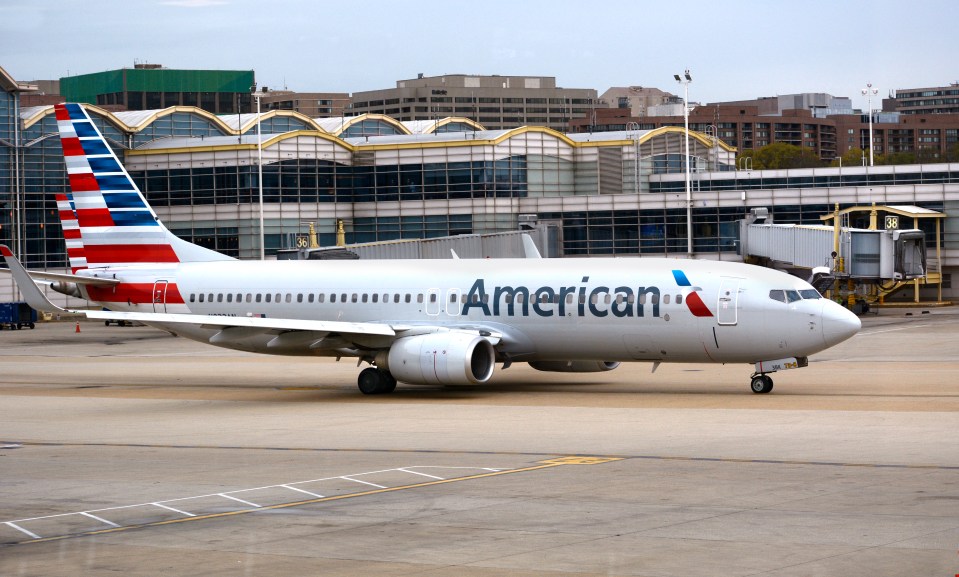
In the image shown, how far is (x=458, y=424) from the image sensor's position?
31.9m

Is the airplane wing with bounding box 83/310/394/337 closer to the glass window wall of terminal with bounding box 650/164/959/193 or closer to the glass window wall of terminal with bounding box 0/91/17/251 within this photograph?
the glass window wall of terminal with bounding box 0/91/17/251

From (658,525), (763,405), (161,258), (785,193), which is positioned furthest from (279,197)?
(658,525)

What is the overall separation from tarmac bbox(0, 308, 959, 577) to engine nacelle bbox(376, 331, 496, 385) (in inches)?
37.0

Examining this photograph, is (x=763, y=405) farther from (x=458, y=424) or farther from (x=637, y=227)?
(x=637, y=227)

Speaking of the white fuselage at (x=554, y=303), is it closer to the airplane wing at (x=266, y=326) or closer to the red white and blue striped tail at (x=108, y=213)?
the airplane wing at (x=266, y=326)

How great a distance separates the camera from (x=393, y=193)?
110625 millimetres

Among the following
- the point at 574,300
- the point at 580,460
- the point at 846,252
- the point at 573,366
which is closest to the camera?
the point at 580,460

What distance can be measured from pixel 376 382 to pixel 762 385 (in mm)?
11580

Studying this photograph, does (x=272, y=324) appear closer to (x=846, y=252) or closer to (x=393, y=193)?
(x=846, y=252)

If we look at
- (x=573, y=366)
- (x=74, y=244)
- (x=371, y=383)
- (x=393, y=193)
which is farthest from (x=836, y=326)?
(x=393, y=193)

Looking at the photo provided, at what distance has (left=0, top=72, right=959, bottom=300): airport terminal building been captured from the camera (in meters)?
103

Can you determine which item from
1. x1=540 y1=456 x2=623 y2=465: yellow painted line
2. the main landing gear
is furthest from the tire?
x1=540 y1=456 x2=623 y2=465: yellow painted line

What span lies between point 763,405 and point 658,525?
55.1ft

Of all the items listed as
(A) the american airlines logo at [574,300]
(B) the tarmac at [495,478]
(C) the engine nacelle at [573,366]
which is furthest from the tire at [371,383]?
(C) the engine nacelle at [573,366]
